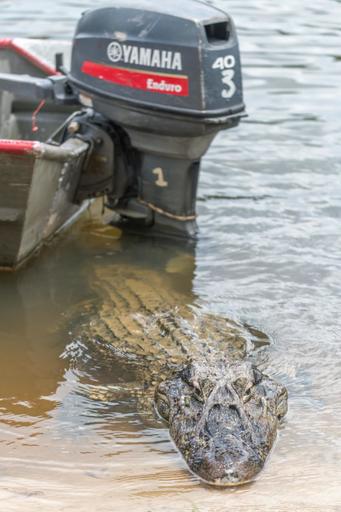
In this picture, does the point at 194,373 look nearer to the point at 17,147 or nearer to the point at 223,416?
the point at 223,416

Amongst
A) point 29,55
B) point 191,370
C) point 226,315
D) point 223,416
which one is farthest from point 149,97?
point 223,416

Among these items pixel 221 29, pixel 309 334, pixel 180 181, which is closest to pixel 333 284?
pixel 309 334

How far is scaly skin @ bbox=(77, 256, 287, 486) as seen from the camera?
→ 3963 mm

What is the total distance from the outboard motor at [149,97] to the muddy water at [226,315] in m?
0.40

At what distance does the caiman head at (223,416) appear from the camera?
3879 millimetres

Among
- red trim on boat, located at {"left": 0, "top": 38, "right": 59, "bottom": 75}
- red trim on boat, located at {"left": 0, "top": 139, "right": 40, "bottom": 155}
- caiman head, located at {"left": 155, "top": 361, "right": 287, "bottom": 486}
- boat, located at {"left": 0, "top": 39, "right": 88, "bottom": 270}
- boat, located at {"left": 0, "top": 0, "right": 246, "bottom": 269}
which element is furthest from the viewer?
red trim on boat, located at {"left": 0, "top": 38, "right": 59, "bottom": 75}

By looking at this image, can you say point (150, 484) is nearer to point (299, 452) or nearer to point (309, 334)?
point (299, 452)

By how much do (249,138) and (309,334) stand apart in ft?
11.3

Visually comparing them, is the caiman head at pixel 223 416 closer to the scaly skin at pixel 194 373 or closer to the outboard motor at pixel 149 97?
the scaly skin at pixel 194 373

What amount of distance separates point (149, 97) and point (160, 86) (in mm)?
105

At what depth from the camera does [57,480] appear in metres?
3.90

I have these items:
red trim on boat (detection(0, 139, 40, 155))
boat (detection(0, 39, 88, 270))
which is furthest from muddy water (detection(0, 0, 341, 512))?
red trim on boat (detection(0, 139, 40, 155))

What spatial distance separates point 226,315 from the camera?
5598mm

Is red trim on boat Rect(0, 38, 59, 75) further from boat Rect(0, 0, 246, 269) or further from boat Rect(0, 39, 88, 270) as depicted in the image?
boat Rect(0, 0, 246, 269)
